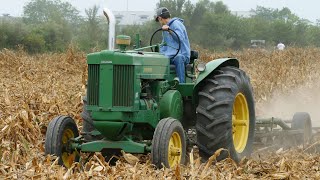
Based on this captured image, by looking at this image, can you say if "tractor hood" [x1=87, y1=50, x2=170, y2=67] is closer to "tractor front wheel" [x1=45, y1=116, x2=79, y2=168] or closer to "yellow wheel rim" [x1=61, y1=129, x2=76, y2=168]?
"tractor front wheel" [x1=45, y1=116, x2=79, y2=168]

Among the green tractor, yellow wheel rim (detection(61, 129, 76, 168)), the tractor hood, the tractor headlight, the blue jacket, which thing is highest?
the blue jacket

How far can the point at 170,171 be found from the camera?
5.52 m

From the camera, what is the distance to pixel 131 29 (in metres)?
34.9

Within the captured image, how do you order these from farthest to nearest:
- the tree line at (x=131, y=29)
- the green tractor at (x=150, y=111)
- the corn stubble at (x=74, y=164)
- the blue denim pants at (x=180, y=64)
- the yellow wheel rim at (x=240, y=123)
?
the tree line at (x=131, y=29)
the yellow wheel rim at (x=240, y=123)
the blue denim pants at (x=180, y=64)
the green tractor at (x=150, y=111)
the corn stubble at (x=74, y=164)

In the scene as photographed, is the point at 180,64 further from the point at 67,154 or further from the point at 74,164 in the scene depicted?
the point at 74,164

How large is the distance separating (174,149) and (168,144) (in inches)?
7.2

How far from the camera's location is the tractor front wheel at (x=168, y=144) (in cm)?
591

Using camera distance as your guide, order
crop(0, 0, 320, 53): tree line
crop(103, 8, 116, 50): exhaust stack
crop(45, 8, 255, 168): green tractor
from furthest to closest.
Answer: crop(0, 0, 320, 53): tree line < crop(103, 8, 116, 50): exhaust stack < crop(45, 8, 255, 168): green tractor

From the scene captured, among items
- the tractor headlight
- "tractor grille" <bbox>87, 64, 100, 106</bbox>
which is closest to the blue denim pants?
the tractor headlight

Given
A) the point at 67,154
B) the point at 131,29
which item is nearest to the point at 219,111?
the point at 67,154

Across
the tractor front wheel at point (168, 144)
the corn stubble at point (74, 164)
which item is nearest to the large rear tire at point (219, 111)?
the corn stubble at point (74, 164)

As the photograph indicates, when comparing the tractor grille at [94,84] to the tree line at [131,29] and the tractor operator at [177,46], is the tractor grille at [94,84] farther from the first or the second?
the tree line at [131,29]

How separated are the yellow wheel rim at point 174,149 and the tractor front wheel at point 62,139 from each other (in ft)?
3.56

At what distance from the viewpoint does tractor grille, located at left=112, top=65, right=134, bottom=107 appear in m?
6.28
